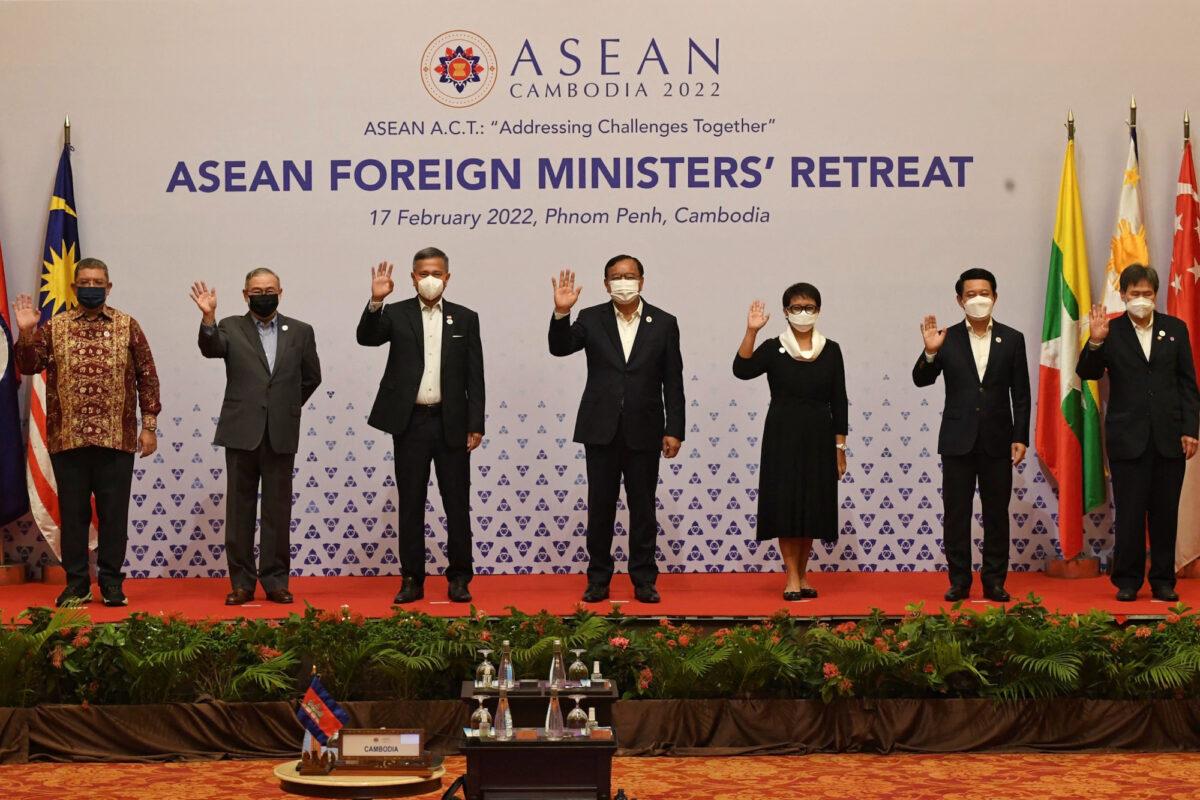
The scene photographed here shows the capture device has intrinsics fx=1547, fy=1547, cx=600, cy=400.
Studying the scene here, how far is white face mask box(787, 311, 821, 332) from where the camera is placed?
6.56 m

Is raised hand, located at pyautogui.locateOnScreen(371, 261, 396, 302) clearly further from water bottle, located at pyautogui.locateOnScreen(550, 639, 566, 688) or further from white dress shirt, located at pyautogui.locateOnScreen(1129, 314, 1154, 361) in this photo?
white dress shirt, located at pyautogui.locateOnScreen(1129, 314, 1154, 361)

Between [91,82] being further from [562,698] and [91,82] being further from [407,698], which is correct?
[562,698]

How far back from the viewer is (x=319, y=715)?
156 inches

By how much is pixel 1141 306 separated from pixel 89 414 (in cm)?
444

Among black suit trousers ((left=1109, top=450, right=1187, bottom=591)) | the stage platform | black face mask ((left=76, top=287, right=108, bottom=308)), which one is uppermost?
black face mask ((left=76, top=287, right=108, bottom=308))

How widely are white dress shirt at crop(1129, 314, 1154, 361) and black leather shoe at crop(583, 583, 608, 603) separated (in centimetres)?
250

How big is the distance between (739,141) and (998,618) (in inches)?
121

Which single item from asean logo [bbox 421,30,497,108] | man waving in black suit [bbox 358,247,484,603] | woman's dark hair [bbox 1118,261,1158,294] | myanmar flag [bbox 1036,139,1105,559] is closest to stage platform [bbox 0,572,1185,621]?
man waving in black suit [bbox 358,247,484,603]

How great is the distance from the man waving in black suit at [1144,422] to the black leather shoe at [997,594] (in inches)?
18.8

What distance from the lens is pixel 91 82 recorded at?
771 cm

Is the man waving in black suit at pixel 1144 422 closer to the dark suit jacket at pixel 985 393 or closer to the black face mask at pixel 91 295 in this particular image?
the dark suit jacket at pixel 985 393

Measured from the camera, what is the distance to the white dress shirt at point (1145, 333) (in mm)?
6578

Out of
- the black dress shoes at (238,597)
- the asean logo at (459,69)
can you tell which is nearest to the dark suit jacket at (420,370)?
the black dress shoes at (238,597)

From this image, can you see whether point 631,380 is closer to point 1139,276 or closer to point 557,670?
point 1139,276
